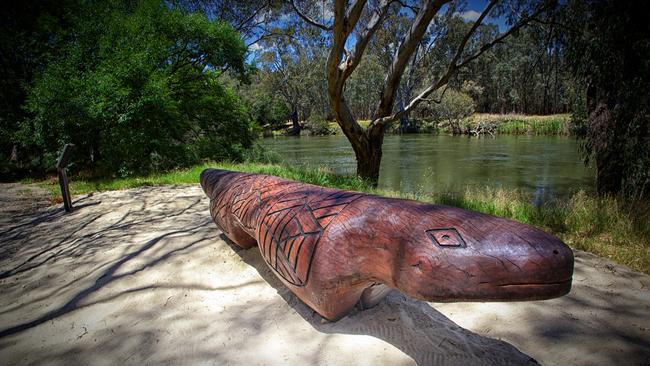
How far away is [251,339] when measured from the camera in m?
1.83

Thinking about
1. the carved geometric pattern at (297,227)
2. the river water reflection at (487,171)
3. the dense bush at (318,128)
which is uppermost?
the dense bush at (318,128)

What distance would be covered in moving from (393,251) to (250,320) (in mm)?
1084

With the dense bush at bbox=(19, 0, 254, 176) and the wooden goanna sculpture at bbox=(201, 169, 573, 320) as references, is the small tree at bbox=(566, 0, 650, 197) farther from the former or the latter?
the dense bush at bbox=(19, 0, 254, 176)

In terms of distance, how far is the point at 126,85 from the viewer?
799 centimetres

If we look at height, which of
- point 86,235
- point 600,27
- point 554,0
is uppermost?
point 554,0

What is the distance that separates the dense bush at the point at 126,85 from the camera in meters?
7.68

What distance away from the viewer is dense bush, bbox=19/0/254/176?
7.68m

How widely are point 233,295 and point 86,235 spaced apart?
252cm

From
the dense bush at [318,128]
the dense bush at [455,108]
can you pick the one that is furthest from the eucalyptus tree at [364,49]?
the dense bush at [318,128]

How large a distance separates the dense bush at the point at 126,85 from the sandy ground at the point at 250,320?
225 inches

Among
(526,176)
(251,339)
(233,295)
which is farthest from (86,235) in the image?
(526,176)

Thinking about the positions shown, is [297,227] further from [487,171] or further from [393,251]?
[487,171]

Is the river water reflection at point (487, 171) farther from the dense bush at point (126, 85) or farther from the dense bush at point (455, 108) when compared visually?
the dense bush at point (455, 108)

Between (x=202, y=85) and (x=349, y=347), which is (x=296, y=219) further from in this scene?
(x=202, y=85)
